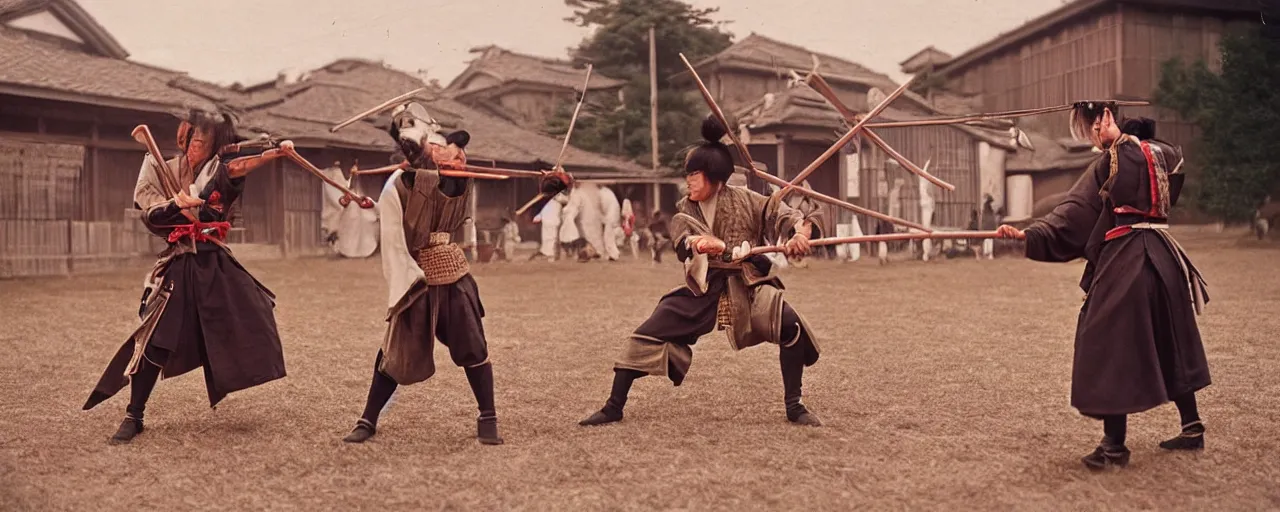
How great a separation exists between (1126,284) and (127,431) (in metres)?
4.45

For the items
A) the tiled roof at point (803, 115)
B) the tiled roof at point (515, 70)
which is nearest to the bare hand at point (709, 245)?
the tiled roof at point (803, 115)

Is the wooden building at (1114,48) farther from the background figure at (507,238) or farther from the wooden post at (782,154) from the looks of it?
the background figure at (507,238)

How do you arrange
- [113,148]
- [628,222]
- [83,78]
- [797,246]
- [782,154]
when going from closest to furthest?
[797,246], [83,78], [113,148], [782,154], [628,222]

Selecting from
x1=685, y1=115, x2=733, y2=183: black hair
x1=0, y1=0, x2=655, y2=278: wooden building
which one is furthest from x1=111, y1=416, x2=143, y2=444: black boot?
x1=0, y1=0, x2=655, y2=278: wooden building

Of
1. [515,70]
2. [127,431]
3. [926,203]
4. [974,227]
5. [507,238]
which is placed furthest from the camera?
[515,70]

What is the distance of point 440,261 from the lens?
4.41 metres

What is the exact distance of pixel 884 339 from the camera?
25.9 ft

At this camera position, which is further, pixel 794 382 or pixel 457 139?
pixel 794 382

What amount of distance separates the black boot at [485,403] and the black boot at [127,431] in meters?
1.64

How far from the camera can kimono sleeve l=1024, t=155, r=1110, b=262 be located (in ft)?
12.9

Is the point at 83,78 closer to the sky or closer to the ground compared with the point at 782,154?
closer to the sky

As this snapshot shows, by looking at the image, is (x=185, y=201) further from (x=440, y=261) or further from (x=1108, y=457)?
(x=1108, y=457)

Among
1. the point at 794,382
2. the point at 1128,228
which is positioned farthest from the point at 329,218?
the point at 1128,228

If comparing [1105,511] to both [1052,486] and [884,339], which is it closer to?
[1052,486]
